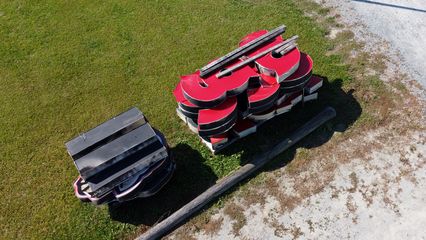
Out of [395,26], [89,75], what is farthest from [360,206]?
[89,75]

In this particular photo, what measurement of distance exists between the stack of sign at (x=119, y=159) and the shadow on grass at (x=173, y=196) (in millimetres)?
438

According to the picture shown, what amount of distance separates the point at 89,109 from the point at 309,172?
685 cm

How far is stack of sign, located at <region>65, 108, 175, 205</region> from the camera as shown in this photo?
1027cm

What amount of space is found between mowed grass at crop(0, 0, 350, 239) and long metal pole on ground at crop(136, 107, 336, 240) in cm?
39

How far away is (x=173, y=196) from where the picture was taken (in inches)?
447

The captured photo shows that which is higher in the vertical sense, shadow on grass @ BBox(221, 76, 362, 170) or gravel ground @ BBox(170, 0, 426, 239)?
shadow on grass @ BBox(221, 76, 362, 170)

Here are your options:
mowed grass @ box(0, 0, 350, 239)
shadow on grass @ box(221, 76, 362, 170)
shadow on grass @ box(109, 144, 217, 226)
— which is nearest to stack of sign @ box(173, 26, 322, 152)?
shadow on grass @ box(221, 76, 362, 170)

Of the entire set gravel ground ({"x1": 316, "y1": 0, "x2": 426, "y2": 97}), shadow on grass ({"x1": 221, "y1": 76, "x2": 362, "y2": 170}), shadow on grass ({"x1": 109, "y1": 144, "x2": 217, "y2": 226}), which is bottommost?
shadow on grass ({"x1": 109, "y1": 144, "x2": 217, "y2": 226})

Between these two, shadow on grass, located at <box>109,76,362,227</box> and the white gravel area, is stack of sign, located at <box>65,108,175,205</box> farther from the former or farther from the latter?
the white gravel area

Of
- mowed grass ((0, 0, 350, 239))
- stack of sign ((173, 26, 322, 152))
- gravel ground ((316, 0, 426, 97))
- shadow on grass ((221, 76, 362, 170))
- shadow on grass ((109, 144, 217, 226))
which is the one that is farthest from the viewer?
gravel ground ((316, 0, 426, 97))

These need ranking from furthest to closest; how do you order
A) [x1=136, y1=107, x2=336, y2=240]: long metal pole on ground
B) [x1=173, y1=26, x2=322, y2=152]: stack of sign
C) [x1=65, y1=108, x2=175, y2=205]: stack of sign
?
[x1=173, y1=26, x2=322, y2=152]: stack of sign
[x1=136, y1=107, x2=336, y2=240]: long metal pole on ground
[x1=65, y1=108, x2=175, y2=205]: stack of sign

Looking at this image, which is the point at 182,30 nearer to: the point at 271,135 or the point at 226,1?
the point at 226,1

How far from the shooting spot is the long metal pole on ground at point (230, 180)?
35.1ft

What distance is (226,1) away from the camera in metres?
16.4
